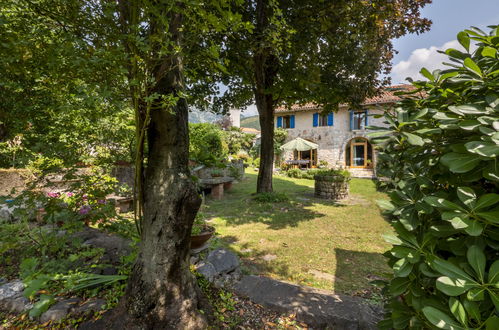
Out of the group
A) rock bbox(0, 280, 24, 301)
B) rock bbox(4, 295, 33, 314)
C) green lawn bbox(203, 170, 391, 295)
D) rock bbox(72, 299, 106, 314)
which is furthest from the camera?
green lawn bbox(203, 170, 391, 295)

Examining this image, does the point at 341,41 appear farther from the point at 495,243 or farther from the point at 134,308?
the point at 134,308

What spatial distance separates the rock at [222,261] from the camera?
2.87 metres

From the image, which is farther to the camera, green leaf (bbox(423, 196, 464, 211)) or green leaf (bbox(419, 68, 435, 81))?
green leaf (bbox(419, 68, 435, 81))

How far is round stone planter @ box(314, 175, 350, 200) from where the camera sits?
9.08 meters

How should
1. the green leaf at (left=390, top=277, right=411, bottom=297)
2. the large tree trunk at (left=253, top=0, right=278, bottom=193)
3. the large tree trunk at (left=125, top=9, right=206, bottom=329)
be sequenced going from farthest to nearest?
the large tree trunk at (left=253, top=0, right=278, bottom=193) < the large tree trunk at (left=125, top=9, right=206, bottom=329) < the green leaf at (left=390, top=277, right=411, bottom=297)

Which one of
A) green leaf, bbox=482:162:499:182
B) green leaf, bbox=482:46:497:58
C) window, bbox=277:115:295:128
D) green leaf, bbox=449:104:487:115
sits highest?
window, bbox=277:115:295:128

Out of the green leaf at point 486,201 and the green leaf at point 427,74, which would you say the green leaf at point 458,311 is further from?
the green leaf at point 427,74

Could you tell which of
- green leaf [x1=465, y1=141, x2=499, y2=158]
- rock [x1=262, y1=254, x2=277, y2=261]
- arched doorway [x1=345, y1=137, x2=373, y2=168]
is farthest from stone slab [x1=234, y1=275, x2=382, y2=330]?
arched doorway [x1=345, y1=137, x2=373, y2=168]

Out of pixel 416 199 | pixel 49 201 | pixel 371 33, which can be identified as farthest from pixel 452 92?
pixel 371 33

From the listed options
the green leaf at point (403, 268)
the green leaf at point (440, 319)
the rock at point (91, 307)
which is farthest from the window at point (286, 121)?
the green leaf at point (440, 319)

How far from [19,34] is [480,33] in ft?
8.22

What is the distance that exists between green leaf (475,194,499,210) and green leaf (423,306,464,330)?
16.6 inches

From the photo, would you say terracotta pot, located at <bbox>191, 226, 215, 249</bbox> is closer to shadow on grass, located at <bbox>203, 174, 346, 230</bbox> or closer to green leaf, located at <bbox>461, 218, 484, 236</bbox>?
shadow on grass, located at <bbox>203, 174, 346, 230</bbox>

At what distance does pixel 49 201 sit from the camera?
233 centimetres
